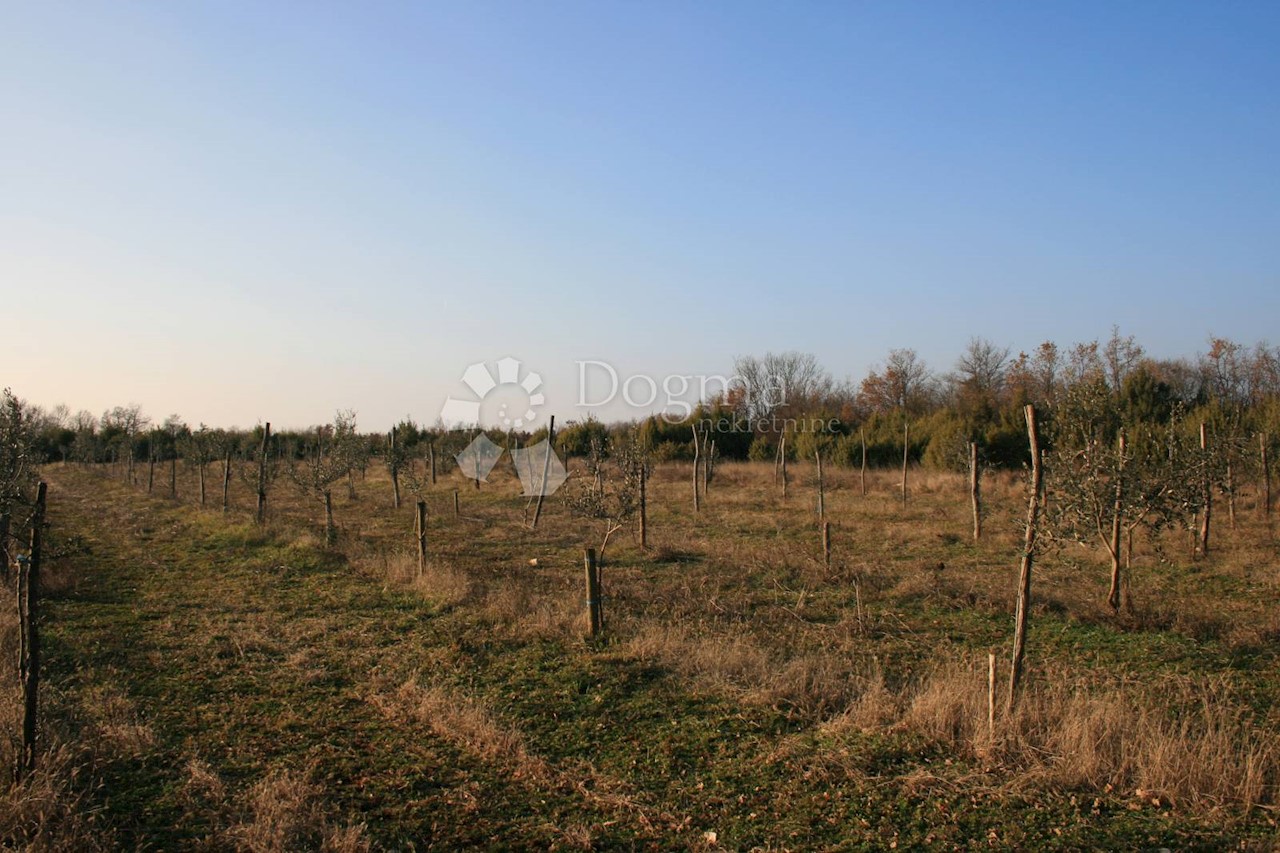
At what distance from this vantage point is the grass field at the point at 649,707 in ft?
14.5

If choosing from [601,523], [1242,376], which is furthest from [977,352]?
[601,523]

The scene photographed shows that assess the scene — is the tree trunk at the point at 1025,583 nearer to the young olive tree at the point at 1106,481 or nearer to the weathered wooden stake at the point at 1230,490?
the young olive tree at the point at 1106,481

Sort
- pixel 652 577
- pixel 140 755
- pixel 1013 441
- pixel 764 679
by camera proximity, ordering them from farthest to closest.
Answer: pixel 1013 441 < pixel 652 577 < pixel 764 679 < pixel 140 755

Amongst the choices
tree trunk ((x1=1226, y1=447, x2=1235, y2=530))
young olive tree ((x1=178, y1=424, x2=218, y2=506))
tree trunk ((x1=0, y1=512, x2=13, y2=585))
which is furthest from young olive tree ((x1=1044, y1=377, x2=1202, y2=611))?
young olive tree ((x1=178, y1=424, x2=218, y2=506))

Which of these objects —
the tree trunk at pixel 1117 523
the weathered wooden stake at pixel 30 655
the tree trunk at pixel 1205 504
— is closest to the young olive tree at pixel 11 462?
the weathered wooden stake at pixel 30 655

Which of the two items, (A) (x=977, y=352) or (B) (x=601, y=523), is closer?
(B) (x=601, y=523)

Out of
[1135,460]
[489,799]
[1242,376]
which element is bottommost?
[489,799]

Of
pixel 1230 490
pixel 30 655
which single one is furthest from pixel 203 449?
pixel 1230 490

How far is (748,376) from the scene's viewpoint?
195ft

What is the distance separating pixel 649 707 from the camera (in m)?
6.45

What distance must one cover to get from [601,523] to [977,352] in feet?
146

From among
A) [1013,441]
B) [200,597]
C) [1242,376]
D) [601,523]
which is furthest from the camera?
[1242,376]

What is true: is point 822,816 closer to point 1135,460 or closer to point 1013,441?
point 1135,460

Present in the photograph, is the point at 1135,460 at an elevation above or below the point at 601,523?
above
